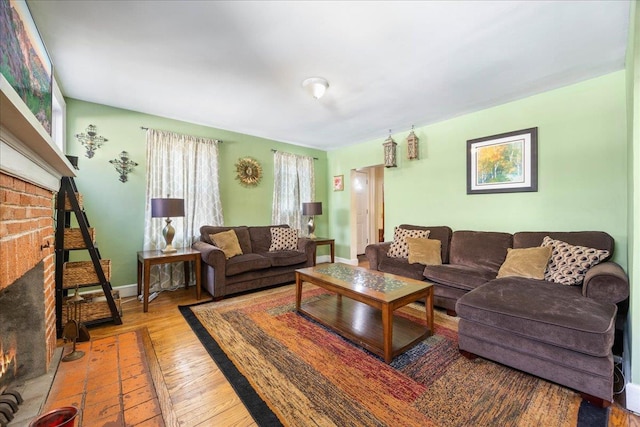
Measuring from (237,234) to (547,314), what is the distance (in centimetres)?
358

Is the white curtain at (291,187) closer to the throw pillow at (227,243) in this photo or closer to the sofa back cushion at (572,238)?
the throw pillow at (227,243)

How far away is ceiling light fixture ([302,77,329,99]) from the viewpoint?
255 cm

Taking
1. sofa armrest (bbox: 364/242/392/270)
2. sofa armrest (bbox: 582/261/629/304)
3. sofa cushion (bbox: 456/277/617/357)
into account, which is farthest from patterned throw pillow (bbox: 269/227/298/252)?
sofa armrest (bbox: 582/261/629/304)

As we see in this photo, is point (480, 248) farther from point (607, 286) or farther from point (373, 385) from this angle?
point (373, 385)

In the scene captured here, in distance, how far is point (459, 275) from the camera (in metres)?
2.64

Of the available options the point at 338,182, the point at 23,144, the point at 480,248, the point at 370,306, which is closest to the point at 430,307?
the point at 370,306

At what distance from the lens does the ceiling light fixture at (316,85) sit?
8.38 feet

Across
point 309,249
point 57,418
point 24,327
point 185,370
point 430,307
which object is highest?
point 309,249

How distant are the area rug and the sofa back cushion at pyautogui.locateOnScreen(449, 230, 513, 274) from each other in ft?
3.23

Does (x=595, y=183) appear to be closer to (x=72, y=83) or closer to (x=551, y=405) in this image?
(x=551, y=405)

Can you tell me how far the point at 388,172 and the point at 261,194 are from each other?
2.29m

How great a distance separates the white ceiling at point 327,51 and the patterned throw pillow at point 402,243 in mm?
1646

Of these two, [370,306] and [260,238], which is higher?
[260,238]

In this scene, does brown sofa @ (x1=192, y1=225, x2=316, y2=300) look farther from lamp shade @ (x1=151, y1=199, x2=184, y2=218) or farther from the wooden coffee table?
the wooden coffee table
